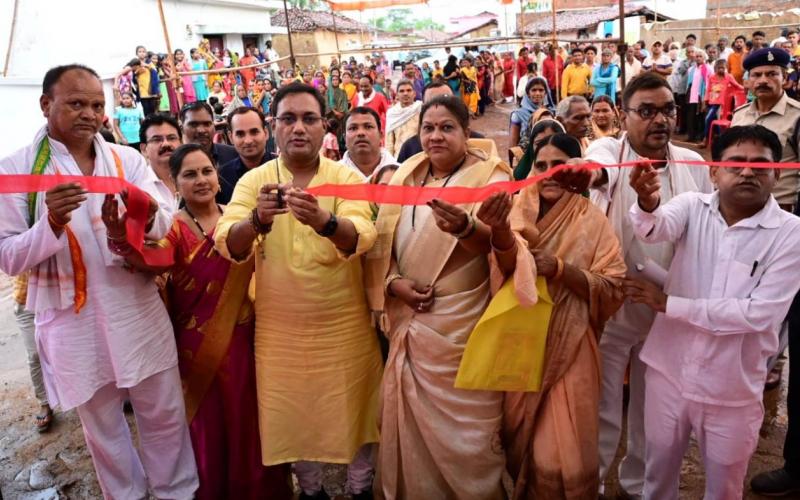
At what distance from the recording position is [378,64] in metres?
24.8

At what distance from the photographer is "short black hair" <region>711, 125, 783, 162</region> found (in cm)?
229

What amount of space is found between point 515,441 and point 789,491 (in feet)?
5.23

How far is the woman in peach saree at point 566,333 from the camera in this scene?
2.49 m

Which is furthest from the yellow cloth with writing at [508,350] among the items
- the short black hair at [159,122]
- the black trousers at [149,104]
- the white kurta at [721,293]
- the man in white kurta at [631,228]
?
the black trousers at [149,104]

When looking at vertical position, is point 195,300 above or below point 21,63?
below

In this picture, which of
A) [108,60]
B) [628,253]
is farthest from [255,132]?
[108,60]

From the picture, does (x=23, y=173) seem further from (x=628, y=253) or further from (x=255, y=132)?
(x=628, y=253)

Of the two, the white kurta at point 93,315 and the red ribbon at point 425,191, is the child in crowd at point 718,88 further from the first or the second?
the white kurta at point 93,315

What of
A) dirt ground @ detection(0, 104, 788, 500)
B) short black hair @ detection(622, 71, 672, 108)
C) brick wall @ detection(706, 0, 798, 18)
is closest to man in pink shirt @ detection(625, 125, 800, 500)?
short black hair @ detection(622, 71, 672, 108)

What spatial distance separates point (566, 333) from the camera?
99.9 inches

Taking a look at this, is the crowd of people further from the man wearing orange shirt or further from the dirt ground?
the man wearing orange shirt

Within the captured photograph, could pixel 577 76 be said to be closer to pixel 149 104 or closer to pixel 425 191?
pixel 149 104

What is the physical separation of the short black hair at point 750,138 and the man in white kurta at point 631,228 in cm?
26

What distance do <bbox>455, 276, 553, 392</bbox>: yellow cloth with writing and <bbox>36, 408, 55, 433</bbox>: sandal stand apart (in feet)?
10.9
